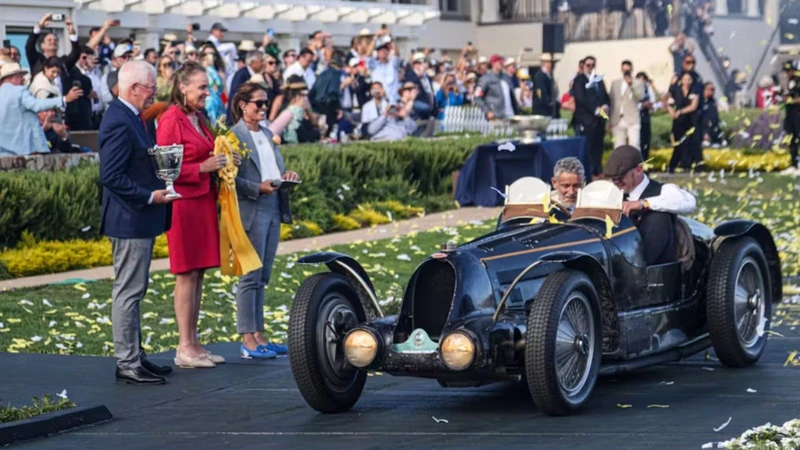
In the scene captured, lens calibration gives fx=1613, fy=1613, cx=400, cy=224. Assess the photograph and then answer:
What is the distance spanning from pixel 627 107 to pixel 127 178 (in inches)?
778

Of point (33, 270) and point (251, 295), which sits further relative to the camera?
point (33, 270)

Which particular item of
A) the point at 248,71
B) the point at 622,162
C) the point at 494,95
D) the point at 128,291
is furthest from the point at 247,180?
the point at 494,95

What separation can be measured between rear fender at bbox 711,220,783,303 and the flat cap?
0.71 meters

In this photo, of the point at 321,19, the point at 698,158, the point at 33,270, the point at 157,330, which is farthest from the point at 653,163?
the point at 157,330

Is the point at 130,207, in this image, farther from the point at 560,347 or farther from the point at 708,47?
the point at 708,47

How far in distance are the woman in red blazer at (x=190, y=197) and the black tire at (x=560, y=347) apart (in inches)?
110

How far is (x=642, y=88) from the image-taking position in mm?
28797

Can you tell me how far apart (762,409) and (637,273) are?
1.44 metres

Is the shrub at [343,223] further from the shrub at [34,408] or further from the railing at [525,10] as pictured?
the railing at [525,10]

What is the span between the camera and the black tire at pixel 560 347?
8227 mm

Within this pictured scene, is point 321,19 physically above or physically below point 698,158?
above

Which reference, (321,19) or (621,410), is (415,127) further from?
(621,410)

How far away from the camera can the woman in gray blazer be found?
10930 millimetres

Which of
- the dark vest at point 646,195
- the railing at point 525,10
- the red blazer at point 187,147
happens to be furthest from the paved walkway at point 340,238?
the railing at point 525,10
